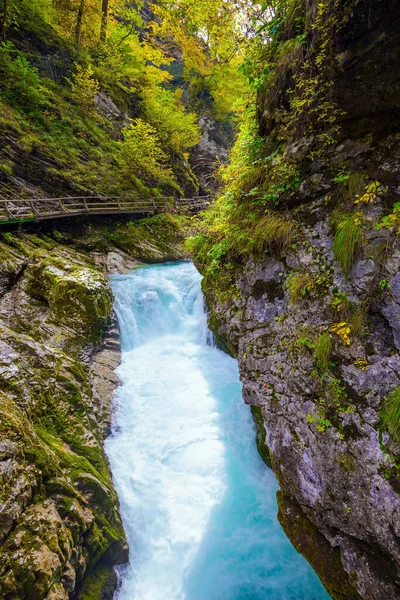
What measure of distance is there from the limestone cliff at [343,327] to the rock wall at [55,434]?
262 centimetres

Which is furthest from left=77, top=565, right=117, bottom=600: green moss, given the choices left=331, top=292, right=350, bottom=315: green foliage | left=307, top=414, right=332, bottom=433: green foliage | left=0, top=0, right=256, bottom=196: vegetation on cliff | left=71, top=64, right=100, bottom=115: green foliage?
left=71, top=64, right=100, bottom=115: green foliage

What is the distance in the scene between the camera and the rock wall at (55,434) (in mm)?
2836

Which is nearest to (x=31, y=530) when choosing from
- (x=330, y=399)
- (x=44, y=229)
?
(x=330, y=399)

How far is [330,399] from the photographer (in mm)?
3006

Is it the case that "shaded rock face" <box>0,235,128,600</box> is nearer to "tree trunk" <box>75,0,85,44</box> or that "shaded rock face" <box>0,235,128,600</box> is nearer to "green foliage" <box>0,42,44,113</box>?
"green foliage" <box>0,42,44,113</box>

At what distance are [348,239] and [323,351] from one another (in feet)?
4.20

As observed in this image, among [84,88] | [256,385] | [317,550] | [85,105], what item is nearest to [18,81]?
[85,105]

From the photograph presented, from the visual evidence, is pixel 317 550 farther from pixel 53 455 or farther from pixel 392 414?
pixel 53 455

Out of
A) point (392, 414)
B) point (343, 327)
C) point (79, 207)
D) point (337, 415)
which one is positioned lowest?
point (337, 415)

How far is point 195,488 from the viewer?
517cm

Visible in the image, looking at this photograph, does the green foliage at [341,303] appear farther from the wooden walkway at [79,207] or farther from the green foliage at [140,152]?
the green foliage at [140,152]

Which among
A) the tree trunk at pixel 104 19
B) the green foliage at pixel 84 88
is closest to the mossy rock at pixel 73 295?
the green foliage at pixel 84 88

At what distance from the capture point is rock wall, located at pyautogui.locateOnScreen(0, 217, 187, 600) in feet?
9.30

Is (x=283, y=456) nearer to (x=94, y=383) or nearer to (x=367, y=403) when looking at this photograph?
(x=367, y=403)
